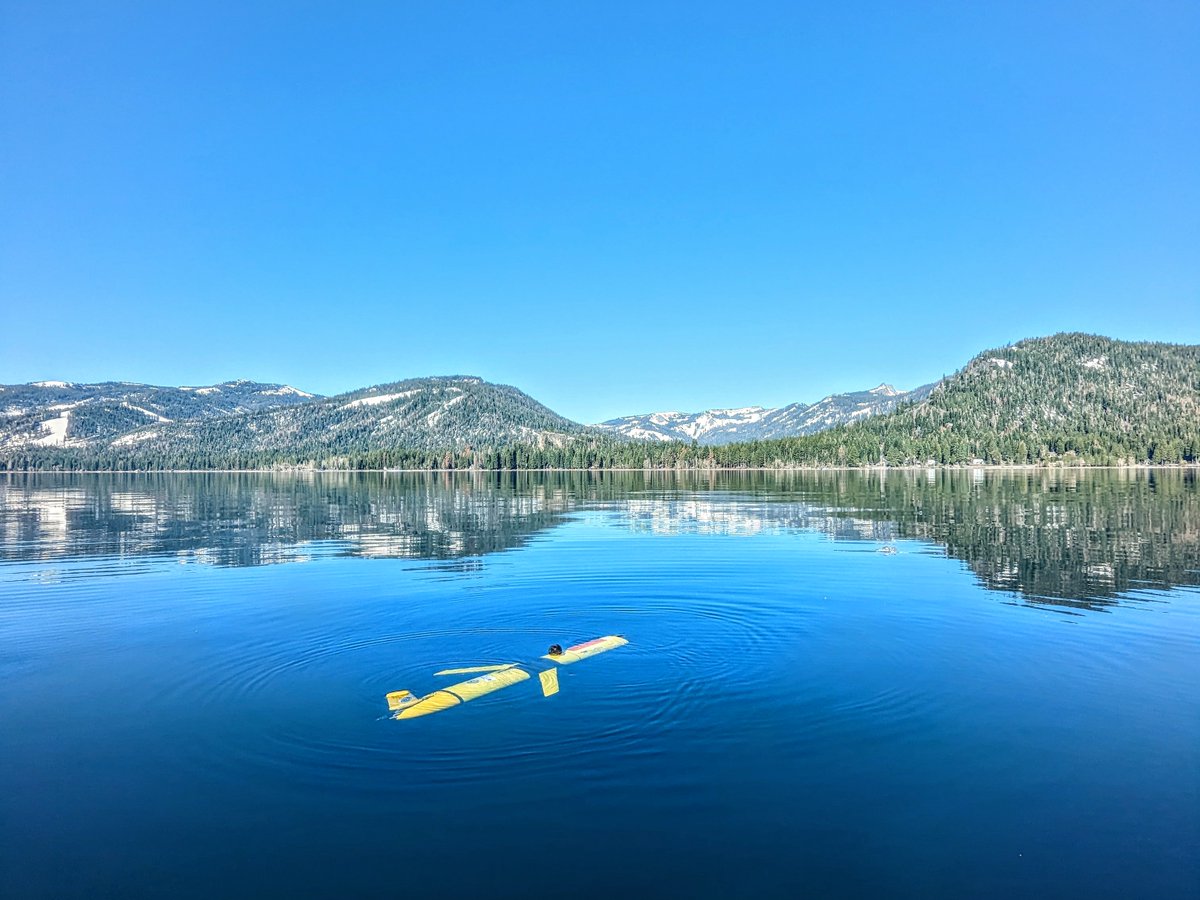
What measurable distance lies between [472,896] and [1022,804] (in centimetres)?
1150

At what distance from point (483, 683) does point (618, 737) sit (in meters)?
5.55

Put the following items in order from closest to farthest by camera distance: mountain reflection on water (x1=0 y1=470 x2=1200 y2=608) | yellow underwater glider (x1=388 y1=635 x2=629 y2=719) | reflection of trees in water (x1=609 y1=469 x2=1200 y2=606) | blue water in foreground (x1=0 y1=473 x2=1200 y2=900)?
blue water in foreground (x1=0 y1=473 x2=1200 y2=900), yellow underwater glider (x1=388 y1=635 x2=629 y2=719), reflection of trees in water (x1=609 y1=469 x2=1200 y2=606), mountain reflection on water (x1=0 y1=470 x2=1200 y2=608)

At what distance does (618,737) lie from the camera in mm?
18625

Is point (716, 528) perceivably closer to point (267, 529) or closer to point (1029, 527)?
point (1029, 527)

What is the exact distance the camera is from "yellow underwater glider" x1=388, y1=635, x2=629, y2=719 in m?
20.4

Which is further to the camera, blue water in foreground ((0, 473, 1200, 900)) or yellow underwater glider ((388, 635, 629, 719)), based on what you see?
yellow underwater glider ((388, 635, 629, 719))

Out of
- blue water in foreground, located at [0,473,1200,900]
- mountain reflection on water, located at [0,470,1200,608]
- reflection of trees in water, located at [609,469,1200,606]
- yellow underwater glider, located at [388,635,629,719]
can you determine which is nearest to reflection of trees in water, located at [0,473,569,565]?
mountain reflection on water, located at [0,470,1200,608]

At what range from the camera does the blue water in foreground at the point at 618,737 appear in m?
13.3

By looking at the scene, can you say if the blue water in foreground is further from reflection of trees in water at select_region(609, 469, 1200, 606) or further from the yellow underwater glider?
reflection of trees in water at select_region(609, 469, 1200, 606)

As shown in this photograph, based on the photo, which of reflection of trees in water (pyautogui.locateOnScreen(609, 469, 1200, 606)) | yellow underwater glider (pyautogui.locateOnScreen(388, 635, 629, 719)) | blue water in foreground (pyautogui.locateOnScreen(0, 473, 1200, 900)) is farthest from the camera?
reflection of trees in water (pyautogui.locateOnScreen(609, 469, 1200, 606))

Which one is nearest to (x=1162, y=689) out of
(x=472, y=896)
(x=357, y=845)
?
(x=472, y=896)

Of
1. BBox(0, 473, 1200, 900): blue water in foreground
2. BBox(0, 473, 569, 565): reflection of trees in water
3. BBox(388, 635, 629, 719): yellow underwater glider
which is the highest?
BBox(0, 473, 569, 565): reflection of trees in water

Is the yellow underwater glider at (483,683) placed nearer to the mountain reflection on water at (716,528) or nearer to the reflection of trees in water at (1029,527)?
the mountain reflection on water at (716,528)

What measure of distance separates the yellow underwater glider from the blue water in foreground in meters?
0.54
